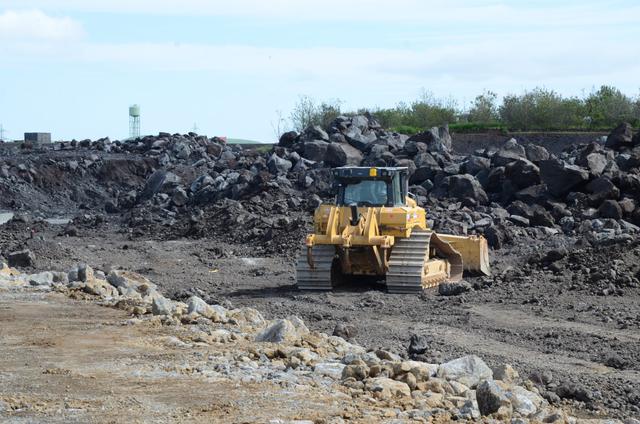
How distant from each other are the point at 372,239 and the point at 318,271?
1.13 meters

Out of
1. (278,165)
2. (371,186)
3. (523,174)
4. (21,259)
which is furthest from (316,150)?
(371,186)

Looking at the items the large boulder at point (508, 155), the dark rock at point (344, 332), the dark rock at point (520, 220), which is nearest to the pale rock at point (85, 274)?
the dark rock at point (344, 332)

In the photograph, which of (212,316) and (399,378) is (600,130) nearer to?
(212,316)

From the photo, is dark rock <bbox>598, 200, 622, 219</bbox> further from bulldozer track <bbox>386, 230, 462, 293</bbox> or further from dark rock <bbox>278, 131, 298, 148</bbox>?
dark rock <bbox>278, 131, 298, 148</bbox>

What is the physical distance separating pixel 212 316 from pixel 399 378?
4.12 metres

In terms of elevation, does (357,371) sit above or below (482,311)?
above

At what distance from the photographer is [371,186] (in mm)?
17688

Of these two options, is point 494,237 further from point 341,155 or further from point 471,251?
point 341,155

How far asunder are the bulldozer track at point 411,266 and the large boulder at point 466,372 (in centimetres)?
720

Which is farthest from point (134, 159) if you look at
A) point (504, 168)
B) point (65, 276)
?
point (65, 276)

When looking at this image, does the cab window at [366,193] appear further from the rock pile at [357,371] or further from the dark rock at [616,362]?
the dark rock at [616,362]

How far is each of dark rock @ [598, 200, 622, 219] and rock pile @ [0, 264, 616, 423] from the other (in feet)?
43.9

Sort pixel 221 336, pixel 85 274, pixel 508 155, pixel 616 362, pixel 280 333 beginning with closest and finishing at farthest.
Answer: pixel 280 333 → pixel 221 336 → pixel 616 362 → pixel 85 274 → pixel 508 155

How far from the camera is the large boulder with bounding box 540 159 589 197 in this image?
25.7 m
